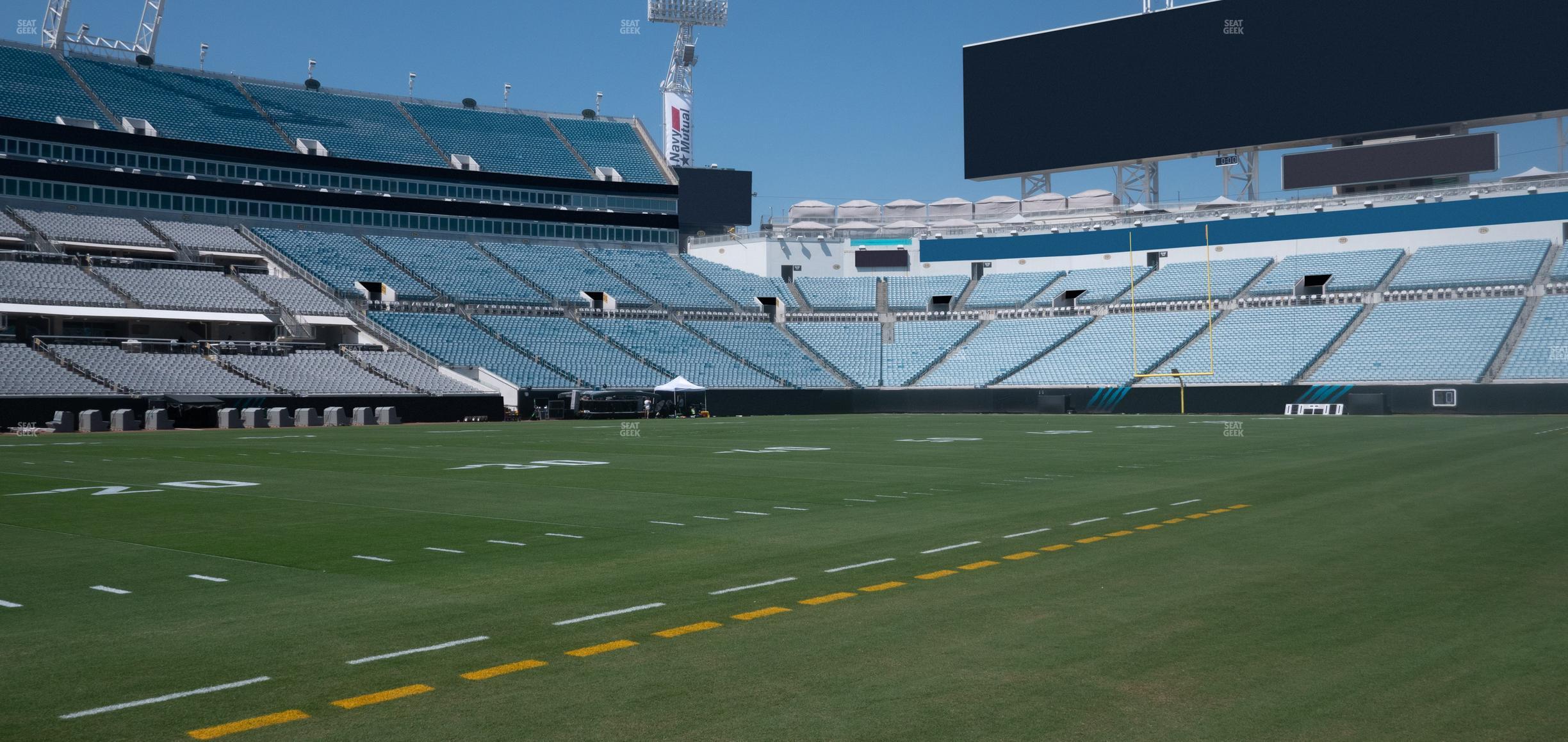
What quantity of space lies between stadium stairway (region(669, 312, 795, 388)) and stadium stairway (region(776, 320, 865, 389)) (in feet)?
13.6

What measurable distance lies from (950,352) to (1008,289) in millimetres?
7420

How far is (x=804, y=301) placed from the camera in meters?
79.5

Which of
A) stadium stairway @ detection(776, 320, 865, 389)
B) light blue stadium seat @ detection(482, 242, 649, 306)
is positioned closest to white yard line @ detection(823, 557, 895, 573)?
stadium stairway @ detection(776, 320, 865, 389)

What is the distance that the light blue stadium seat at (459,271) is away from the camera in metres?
67.8

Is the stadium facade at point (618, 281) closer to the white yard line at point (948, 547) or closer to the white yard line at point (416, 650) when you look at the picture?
the white yard line at point (948, 547)

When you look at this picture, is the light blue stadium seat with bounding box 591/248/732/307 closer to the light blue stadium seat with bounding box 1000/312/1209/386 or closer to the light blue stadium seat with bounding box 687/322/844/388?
the light blue stadium seat with bounding box 687/322/844/388

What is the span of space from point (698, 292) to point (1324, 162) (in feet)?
118

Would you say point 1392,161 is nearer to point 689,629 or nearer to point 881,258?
point 881,258

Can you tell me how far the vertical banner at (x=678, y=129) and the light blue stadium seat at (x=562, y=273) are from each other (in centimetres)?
1277

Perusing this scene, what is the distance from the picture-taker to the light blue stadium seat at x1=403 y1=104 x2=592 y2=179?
7919 centimetres

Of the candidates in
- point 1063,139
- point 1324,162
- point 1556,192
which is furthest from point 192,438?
point 1556,192

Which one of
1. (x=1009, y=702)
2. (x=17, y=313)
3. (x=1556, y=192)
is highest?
(x=1556, y=192)

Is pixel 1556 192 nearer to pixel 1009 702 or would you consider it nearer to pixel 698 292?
pixel 698 292

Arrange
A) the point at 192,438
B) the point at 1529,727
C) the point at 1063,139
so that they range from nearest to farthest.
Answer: the point at 1529,727
the point at 192,438
the point at 1063,139
